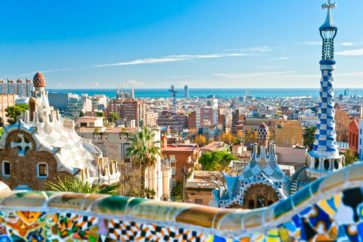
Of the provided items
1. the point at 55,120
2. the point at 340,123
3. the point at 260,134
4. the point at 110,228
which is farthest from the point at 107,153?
the point at 340,123

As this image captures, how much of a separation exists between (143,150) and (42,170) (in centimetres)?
623

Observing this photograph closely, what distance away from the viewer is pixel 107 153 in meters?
30.6

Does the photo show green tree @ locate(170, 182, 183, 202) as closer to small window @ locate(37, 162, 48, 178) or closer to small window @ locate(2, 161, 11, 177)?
small window @ locate(37, 162, 48, 178)

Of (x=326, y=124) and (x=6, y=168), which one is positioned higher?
(x=326, y=124)

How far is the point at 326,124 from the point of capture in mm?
14828

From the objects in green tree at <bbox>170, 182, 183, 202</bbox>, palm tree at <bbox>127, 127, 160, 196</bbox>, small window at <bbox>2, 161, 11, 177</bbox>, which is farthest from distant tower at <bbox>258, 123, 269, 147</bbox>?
green tree at <bbox>170, 182, 183, 202</bbox>

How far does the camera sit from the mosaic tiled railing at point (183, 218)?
114 inches

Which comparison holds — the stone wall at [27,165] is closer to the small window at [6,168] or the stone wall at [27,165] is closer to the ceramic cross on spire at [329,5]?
the small window at [6,168]

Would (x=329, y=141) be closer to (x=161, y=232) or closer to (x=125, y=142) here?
(x=161, y=232)

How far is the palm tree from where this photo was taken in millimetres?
23172

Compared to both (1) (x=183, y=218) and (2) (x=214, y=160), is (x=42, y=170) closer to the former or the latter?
(1) (x=183, y=218)

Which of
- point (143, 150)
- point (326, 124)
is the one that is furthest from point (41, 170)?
point (326, 124)

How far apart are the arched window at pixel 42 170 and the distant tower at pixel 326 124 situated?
1058 cm

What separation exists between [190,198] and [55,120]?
12.3m
